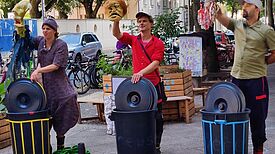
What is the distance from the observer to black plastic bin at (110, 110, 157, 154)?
4.75 m

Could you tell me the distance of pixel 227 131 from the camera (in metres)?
4.44

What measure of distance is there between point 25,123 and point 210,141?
5.81 feet

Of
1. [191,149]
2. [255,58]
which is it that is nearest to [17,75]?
[191,149]

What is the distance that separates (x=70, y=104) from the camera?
18.7ft

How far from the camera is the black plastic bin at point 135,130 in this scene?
4.75 metres

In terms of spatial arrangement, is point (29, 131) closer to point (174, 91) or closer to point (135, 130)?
point (135, 130)

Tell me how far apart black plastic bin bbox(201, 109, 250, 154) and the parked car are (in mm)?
17893

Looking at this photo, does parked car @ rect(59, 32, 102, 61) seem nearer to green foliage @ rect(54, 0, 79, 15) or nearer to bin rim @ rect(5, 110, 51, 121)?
green foliage @ rect(54, 0, 79, 15)

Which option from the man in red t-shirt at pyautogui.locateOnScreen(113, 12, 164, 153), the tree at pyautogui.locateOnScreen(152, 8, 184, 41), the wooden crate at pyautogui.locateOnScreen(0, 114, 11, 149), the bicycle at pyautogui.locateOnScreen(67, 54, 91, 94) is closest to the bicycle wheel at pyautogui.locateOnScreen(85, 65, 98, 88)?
the bicycle at pyautogui.locateOnScreen(67, 54, 91, 94)

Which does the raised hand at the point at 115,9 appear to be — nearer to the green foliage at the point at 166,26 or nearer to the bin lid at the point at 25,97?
the bin lid at the point at 25,97

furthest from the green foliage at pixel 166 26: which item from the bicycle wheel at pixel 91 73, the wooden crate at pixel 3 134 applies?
the wooden crate at pixel 3 134

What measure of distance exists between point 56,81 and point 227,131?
2.07 meters

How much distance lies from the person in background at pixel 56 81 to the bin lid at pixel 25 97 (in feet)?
1.29

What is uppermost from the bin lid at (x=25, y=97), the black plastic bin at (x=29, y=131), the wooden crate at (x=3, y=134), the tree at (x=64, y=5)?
the tree at (x=64, y=5)
